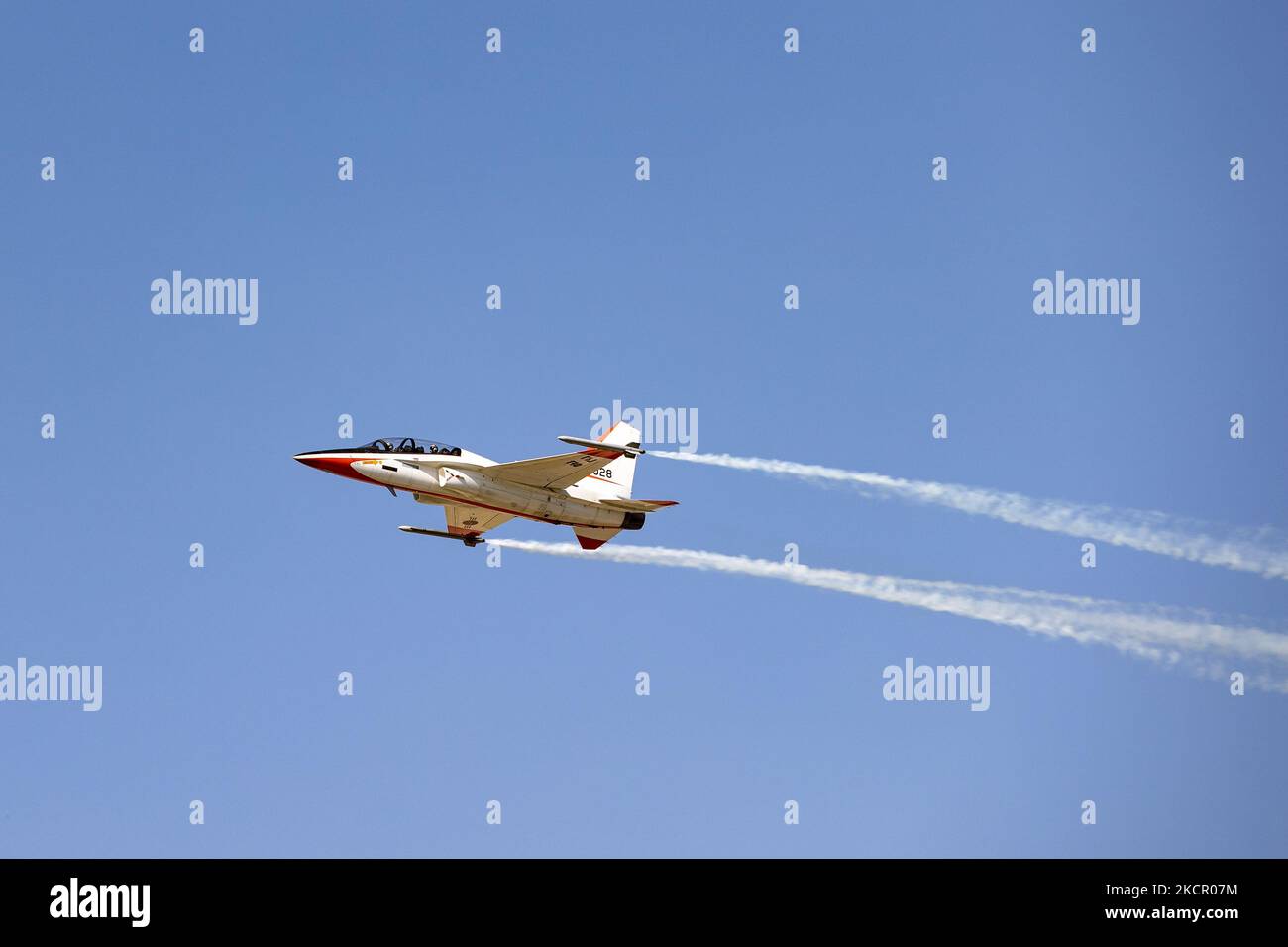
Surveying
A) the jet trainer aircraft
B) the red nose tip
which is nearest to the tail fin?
the jet trainer aircraft

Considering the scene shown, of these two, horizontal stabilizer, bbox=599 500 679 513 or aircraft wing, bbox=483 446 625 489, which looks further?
horizontal stabilizer, bbox=599 500 679 513

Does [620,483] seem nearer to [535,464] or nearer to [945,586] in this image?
[535,464]

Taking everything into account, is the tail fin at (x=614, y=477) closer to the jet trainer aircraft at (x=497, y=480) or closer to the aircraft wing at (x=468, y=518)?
the jet trainer aircraft at (x=497, y=480)

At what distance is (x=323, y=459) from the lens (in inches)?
2357

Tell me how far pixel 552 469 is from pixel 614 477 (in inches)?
193

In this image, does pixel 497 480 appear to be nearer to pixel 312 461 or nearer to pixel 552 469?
pixel 552 469

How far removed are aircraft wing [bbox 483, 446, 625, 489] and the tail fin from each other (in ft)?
2.92

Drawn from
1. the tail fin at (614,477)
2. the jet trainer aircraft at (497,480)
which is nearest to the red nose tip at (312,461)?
the jet trainer aircraft at (497,480)

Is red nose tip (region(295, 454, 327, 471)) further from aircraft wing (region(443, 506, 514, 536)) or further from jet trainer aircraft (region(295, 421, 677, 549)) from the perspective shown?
aircraft wing (region(443, 506, 514, 536))

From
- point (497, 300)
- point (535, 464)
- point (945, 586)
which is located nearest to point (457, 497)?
point (535, 464)

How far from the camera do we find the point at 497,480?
6109 centimetres

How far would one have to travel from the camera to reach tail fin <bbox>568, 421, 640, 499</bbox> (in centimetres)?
6284

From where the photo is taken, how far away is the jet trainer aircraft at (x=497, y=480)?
60031 mm

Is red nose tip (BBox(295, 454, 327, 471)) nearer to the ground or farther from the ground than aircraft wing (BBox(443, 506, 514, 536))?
farther from the ground
